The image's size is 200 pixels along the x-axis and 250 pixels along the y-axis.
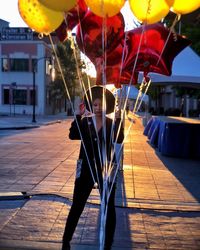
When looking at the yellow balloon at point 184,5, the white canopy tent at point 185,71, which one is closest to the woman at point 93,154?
Answer: the yellow balloon at point 184,5

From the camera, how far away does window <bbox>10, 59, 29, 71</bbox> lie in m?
62.2

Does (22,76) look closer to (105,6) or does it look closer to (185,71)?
(185,71)

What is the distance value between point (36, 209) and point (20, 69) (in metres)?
56.3

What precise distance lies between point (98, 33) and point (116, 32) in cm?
19

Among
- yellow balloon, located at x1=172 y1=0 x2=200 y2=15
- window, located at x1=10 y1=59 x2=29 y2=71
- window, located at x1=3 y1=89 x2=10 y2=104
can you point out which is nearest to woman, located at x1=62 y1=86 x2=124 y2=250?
yellow balloon, located at x1=172 y1=0 x2=200 y2=15

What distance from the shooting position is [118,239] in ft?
20.1

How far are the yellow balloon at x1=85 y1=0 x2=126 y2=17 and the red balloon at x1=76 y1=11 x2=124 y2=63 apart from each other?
299 mm

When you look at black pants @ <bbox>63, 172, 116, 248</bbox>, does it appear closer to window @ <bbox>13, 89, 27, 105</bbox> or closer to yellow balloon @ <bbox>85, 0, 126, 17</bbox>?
yellow balloon @ <bbox>85, 0, 126, 17</bbox>

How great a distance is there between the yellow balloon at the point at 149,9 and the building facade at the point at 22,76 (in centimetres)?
5678

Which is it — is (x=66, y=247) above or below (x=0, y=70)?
below

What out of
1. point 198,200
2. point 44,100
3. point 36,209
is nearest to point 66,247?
point 36,209

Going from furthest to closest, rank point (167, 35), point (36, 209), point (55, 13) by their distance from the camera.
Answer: point (36, 209) → point (167, 35) → point (55, 13)

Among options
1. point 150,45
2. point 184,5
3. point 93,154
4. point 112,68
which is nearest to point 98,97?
point 112,68

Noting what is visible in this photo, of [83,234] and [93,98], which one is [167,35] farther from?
[83,234]
